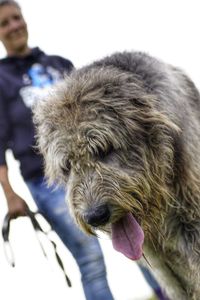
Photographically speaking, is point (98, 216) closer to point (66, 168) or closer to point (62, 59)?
point (66, 168)

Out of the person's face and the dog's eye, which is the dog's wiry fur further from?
the person's face

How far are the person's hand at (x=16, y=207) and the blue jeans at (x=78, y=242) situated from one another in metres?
0.26

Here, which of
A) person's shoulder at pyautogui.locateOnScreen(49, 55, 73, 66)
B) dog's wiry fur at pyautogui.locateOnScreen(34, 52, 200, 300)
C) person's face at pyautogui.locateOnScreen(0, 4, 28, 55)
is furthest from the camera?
person's shoulder at pyautogui.locateOnScreen(49, 55, 73, 66)

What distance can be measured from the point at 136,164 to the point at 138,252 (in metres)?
0.55

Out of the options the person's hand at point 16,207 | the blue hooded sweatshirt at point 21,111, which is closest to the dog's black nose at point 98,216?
the person's hand at point 16,207

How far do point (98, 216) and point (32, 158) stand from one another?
1527mm

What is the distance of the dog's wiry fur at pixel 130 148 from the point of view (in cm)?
395

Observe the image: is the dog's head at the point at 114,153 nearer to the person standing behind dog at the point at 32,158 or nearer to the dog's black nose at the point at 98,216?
the dog's black nose at the point at 98,216

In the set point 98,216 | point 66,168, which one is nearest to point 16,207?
point 66,168

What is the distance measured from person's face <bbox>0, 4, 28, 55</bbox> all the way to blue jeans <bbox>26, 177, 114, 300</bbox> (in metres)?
1.09

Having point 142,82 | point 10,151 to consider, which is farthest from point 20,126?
point 142,82

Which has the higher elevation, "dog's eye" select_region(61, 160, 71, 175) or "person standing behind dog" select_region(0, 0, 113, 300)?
"dog's eye" select_region(61, 160, 71, 175)

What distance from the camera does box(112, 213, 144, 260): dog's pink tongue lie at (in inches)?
160

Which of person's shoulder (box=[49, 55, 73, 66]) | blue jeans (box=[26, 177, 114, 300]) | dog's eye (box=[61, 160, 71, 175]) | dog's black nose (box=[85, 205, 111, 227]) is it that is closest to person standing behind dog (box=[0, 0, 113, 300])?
blue jeans (box=[26, 177, 114, 300])
